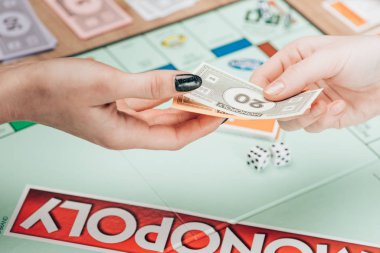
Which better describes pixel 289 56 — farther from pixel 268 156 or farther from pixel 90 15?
pixel 90 15

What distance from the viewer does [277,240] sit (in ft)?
4.15

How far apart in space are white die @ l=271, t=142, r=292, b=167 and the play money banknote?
16cm

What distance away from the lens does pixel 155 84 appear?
1.06m

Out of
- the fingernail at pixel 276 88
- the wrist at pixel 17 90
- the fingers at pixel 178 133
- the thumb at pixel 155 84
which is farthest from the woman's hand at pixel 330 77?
the wrist at pixel 17 90

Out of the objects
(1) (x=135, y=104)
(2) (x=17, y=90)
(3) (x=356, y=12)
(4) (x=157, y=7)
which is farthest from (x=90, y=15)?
(3) (x=356, y=12)

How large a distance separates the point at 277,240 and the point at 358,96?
1.48 ft

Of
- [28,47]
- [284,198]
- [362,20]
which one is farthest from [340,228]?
[28,47]

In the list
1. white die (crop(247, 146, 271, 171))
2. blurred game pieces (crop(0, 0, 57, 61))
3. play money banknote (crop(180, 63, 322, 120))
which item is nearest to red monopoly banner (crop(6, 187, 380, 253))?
white die (crop(247, 146, 271, 171))

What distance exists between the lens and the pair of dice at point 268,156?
138cm

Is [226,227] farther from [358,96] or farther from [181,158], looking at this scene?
[358,96]

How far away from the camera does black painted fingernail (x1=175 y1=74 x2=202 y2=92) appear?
3.51ft

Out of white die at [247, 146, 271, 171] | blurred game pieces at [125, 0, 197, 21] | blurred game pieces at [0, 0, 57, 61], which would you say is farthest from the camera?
blurred game pieces at [125, 0, 197, 21]

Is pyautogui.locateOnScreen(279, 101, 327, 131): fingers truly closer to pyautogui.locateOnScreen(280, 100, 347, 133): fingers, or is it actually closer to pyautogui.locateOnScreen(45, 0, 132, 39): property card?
pyautogui.locateOnScreen(280, 100, 347, 133): fingers

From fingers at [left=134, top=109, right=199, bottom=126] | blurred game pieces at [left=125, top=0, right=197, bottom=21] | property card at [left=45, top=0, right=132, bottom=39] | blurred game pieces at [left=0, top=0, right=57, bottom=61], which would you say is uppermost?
blurred game pieces at [left=125, top=0, right=197, bottom=21]
